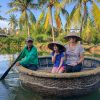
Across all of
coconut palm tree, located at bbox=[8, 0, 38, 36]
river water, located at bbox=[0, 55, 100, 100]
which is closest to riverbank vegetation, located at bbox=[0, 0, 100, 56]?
coconut palm tree, located at bbox=[8, 0, 38, 36]

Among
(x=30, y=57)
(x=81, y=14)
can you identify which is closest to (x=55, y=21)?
(x=81, y=14)

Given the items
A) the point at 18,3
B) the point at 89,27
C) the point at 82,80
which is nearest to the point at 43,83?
the point at 82,80

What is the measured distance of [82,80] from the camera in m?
6.77

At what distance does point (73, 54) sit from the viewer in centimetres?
716

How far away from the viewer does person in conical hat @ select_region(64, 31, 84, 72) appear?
23.2ft

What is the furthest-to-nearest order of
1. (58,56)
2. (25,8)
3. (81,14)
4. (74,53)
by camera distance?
(25,8) → (81,14) → (58,56) → (74,53)

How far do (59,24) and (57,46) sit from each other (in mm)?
17256

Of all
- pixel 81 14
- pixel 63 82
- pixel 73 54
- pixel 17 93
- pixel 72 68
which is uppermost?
pixel 81 14

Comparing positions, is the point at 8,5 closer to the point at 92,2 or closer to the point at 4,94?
the point at 92,2

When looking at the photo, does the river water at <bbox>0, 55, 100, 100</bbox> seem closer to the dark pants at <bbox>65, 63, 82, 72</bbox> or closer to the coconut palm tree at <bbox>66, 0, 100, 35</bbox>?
the dark pants at <bbox>65, 63, 82, 72</bbox>

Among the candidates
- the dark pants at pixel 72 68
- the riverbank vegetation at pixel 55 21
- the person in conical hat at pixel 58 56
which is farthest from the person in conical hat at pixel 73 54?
the riverbank vegetation at pixel 55 21

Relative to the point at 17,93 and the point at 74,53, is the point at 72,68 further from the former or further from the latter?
the point at 17,93

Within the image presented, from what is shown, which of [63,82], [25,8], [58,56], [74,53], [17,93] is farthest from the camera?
[25,8]

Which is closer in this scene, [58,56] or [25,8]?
[58,56]
